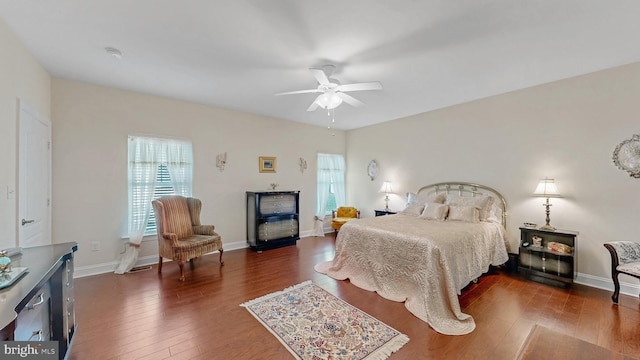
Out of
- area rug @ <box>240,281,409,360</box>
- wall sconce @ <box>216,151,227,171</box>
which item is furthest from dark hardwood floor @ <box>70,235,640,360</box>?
wall sconce @ <box>216,151,227,171</box>

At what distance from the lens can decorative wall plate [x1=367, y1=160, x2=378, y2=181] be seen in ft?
20.6

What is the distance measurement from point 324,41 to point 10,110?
3.04 m

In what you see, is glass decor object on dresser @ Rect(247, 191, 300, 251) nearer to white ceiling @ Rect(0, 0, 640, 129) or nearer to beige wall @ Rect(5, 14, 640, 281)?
beige wall @ Rect(5, 14, 640, 281)

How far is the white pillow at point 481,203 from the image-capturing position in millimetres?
3965

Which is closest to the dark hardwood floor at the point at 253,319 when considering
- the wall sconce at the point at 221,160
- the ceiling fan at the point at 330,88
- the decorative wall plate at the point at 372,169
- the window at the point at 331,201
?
the wall sconce at the point at 221,160

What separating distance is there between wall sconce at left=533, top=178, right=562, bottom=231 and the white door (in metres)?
6.27

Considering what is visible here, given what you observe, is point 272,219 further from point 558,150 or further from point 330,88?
point 558,150

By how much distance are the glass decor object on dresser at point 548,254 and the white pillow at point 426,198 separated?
46.7 inches

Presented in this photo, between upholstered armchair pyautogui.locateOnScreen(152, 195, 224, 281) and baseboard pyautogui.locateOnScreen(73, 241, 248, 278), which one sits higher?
upholstered armchair pyautogui.locateOnScreen(152, 195, 224, 281)

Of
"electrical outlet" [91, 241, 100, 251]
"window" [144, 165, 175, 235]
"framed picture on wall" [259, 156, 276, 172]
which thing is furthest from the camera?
"framed picture on wall" [259, 156, 276, 172]

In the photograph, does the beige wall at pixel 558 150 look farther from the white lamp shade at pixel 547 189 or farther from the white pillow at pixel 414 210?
the white pillow at pixel 414 210

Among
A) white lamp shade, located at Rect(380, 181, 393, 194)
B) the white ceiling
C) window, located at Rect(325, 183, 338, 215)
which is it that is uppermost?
the white ceiling

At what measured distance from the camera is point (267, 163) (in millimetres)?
5598

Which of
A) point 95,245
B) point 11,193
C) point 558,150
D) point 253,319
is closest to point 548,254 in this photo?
point 558,150
